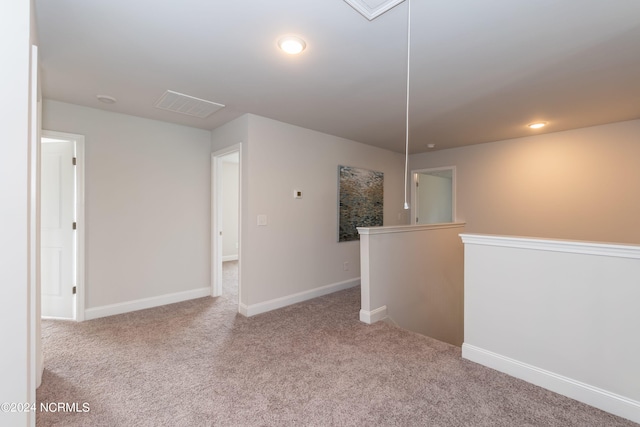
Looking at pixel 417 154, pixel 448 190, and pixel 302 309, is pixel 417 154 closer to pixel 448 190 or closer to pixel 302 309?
pixel 448 190

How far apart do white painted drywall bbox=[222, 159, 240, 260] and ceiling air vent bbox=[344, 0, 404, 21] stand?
5962 millimetres

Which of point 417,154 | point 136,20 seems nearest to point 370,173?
point 417,154

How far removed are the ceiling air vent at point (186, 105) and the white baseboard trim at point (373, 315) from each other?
283cm

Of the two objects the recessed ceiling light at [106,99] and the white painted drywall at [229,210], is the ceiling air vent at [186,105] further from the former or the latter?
the white painted drywall at [229,210]

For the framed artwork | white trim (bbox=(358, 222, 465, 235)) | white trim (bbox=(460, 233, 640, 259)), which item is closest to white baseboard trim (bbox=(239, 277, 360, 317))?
the framed artwork

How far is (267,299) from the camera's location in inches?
140

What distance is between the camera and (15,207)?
3.97ft

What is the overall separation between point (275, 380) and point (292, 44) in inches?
96.8

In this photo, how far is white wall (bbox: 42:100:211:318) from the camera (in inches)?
128

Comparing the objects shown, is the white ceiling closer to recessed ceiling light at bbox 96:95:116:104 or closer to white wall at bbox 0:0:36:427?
recessed ceiling light at bbox 96:95:116:104

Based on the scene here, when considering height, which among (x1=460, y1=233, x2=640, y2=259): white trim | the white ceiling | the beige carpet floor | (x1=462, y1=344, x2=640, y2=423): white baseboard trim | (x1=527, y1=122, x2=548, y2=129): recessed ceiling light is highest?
the white ceiling

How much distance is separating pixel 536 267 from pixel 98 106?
180 inches

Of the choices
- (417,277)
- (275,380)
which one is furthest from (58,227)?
(417,277)

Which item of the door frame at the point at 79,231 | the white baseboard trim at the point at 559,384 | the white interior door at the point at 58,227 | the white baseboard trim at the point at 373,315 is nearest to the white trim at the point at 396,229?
the white baseboard trim at the point at 373,315
